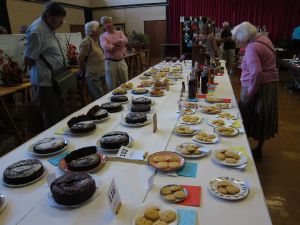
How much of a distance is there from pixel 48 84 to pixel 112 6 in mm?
8895

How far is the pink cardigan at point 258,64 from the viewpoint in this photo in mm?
2176

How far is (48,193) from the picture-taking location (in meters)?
1.05

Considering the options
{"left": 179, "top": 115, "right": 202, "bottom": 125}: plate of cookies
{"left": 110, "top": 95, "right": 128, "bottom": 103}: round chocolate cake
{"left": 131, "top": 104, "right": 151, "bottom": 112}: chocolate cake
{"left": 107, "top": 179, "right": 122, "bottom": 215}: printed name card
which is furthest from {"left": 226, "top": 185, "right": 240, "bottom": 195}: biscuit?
{"left": 110, "top": 95, "right": 128, "bottom": 103}: round chocolate cake

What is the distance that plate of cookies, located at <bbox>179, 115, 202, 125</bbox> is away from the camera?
171 cm

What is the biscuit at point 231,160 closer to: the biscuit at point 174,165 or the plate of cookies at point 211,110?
the biscuit at point 174,165

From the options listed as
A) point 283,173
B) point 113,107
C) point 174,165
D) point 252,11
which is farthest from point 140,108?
point 252,11

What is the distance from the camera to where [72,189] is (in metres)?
0.97

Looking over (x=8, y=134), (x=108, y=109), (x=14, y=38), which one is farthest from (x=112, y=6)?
(x=108, y=109)

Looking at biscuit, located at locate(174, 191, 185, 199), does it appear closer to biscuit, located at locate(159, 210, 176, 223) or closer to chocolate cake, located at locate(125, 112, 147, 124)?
biscuit, located at locate(159, 210, 176, 223)

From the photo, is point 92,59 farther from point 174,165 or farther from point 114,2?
point 114,2

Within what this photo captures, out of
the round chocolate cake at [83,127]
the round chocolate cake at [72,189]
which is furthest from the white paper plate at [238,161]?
the round chocolate cake at [83,127]

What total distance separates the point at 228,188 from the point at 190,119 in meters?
0.78

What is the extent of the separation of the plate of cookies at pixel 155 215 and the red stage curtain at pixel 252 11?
30.5 ft

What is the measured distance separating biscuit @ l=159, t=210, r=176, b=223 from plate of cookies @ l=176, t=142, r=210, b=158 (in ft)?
1.38
